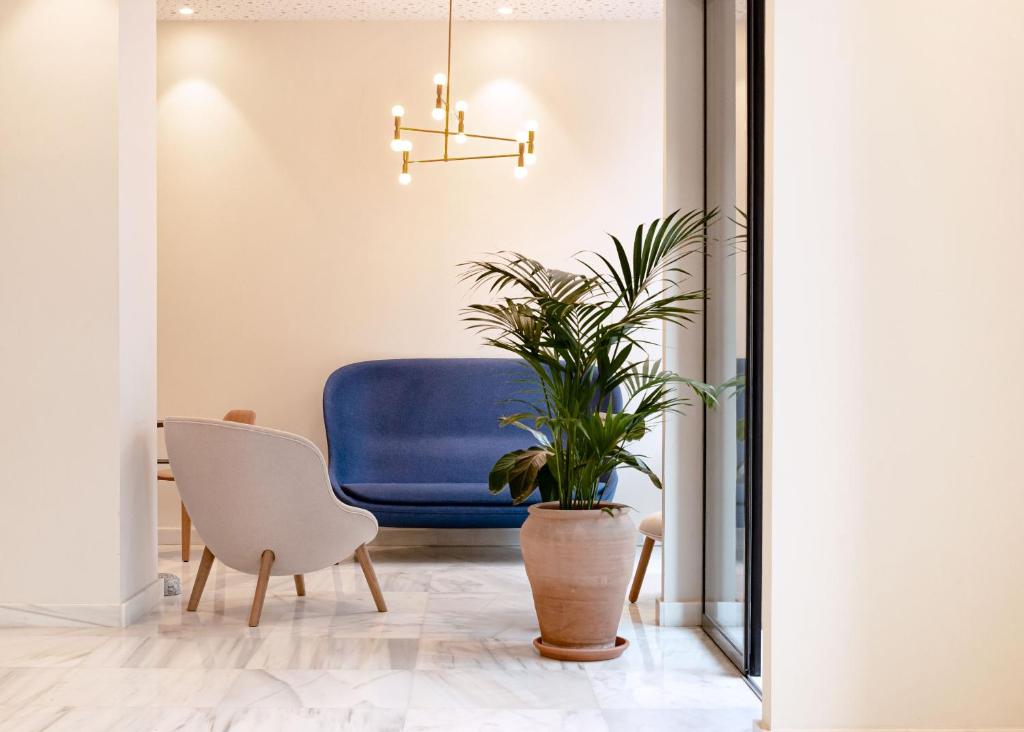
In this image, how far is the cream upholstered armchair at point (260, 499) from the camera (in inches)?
Result: 157

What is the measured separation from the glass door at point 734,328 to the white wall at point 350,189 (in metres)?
2.29

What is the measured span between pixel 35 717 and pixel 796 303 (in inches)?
91.9

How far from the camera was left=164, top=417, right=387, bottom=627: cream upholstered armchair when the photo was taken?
13.1 ft

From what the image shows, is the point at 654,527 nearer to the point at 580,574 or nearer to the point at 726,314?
the point at 580,574

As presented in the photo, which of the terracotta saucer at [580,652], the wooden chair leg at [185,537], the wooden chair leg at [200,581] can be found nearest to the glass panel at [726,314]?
the terracotta saucer at [580,652]

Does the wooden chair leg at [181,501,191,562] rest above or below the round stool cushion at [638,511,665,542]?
below

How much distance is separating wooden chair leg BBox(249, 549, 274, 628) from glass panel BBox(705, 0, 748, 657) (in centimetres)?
170

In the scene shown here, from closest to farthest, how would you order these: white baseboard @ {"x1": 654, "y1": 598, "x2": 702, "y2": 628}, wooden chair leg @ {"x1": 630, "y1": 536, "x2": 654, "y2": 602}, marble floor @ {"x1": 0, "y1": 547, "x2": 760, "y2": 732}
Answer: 1. marble floor @ {"x1": 0, "y1": 547, "x2": 760, "y2": 732}
2. white baseboard @ {"x1": 654, "y1": 598, "x2": 702, "y2": 628}
3. wooden chair leg @ {"x1": 630, "y1": 536, "x2": 654, "y2": 602}

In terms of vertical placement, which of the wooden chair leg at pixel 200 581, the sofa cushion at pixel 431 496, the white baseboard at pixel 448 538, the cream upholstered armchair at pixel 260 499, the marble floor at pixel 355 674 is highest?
the cream upholstered armchair at pixel 260 499

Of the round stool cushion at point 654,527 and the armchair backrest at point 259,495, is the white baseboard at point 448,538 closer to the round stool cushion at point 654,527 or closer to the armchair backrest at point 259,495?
the round stool cushion at point 654,527

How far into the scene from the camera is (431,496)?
5.53 m

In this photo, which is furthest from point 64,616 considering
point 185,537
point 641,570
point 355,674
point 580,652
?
point 641,570

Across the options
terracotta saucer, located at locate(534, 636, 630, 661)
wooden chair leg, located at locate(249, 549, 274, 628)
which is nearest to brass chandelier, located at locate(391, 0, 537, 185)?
wooden chair leg, located at locate(249, 549, 274, 628)

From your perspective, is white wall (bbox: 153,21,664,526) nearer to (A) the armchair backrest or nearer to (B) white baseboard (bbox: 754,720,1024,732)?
(A) the armchair backrest
